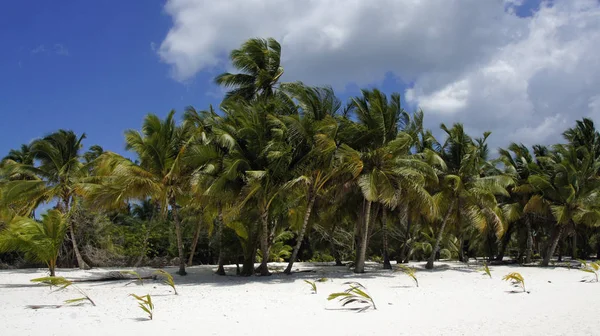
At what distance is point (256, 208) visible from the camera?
55.3 ft

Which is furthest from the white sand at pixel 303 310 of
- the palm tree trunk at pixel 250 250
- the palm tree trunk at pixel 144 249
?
the palm tree trunk at pixel 144 249

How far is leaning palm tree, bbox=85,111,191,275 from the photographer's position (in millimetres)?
15797

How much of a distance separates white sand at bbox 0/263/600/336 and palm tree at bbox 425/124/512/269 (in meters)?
5.56

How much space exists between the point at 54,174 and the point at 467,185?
728 inches

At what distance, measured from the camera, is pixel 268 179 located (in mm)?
15305

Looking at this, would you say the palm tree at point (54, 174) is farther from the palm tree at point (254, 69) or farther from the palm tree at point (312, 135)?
the palm tree at point (312, 135)

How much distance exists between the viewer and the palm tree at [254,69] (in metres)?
18.5

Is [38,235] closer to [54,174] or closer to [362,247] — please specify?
[54,174]

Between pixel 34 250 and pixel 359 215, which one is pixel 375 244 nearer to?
pixel 359 215

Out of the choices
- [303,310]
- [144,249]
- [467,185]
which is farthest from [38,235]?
[467,185]

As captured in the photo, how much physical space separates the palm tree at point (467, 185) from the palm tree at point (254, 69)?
8054 millimetres

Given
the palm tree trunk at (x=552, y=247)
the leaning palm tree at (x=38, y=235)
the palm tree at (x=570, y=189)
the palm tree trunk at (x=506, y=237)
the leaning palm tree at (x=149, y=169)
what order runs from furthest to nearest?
1. the palm tree trunk at (x=506, y=237)
2. the palm tree trunk at (x=552, y=247)
3. the palm tree at (x=570, y=189)
4. the leaning palm tree at (x=149, y=169)
5. the leaning palm tree at (x=38, y=235)

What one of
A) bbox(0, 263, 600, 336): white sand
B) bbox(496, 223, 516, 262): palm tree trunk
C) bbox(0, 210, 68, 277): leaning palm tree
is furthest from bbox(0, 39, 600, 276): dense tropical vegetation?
bbox(0, 263, 600, 336): white sand

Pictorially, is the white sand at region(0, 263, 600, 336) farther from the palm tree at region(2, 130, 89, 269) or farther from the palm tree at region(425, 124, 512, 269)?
the palm tree at region(2, 130, 89, 269)
